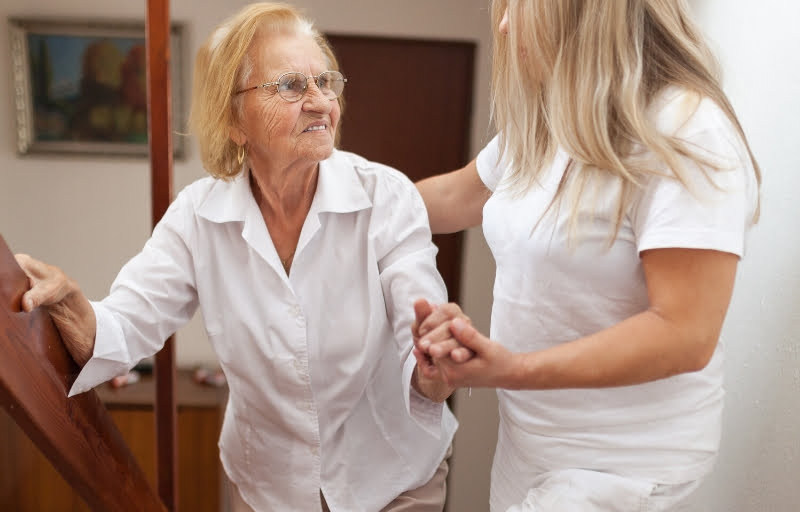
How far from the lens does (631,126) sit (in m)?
1.01

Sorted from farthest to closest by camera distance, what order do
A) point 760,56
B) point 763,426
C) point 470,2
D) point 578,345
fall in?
point 470,2 → point 760,56 → point 763,426 → point 578,345

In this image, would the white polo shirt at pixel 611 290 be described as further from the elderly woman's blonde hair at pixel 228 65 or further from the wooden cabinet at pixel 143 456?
the wooden cabinet at pixel 143 456

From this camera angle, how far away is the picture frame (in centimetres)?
390

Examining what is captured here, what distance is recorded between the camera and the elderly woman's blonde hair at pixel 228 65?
1438 millimetres

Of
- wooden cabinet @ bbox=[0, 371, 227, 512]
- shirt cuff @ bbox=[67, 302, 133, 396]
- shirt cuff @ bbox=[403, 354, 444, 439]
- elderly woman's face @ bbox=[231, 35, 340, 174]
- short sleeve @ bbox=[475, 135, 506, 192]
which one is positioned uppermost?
elderly woman's face @ bbox=[231, 35, 340, 174]

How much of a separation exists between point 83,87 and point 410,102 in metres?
1.66

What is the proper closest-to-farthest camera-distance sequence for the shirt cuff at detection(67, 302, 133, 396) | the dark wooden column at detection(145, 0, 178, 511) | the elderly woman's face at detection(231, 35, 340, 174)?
the shirt cuff at detection(67, 302, 133, 396) < the elderly woman's face at detection(231, 35, 340, 174) < the dark wooden column at detection(145, 0, 178, 511)

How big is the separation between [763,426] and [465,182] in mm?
729

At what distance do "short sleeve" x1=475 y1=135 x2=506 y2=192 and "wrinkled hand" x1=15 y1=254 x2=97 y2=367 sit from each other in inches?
30.3

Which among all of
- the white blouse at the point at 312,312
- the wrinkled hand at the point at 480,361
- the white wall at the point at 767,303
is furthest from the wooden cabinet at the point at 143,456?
the wrinkled hand at the point at 480,361

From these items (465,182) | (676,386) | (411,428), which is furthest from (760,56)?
(411,428)

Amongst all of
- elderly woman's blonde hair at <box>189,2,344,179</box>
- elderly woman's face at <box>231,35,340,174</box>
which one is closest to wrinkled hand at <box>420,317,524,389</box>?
elderly woman's face at <box>231,35,340,174</box>

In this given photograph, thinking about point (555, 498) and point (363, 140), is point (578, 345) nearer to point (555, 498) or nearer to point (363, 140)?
point (555, 498)

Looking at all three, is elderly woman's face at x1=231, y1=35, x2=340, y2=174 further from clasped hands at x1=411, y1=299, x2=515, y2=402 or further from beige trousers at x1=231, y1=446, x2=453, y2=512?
beige trousers at x1=231, y1=446, x2=453, y2=512
